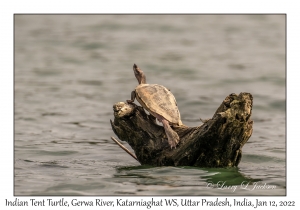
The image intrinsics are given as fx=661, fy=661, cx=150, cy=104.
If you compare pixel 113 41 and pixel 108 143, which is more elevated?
pixel 113 41

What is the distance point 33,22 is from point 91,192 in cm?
2066

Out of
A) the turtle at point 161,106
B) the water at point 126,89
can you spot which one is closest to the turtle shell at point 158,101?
the turtle at point 161,106

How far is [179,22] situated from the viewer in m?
28.9

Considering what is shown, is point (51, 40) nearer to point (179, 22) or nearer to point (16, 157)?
point (179, 22)

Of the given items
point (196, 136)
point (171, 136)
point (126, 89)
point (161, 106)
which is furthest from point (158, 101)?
point (126, 89)

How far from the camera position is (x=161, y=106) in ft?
28.9

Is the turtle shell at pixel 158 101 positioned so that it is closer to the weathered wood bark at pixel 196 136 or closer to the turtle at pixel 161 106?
the turtle at pixel 161 106

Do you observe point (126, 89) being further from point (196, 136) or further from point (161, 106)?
point (196, 136)

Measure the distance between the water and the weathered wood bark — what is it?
18cm

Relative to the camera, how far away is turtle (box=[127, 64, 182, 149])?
8727mm

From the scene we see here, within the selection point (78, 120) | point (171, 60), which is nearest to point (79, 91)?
point (78, 120)

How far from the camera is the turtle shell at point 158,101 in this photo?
878cm

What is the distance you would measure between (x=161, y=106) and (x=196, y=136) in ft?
2.08
